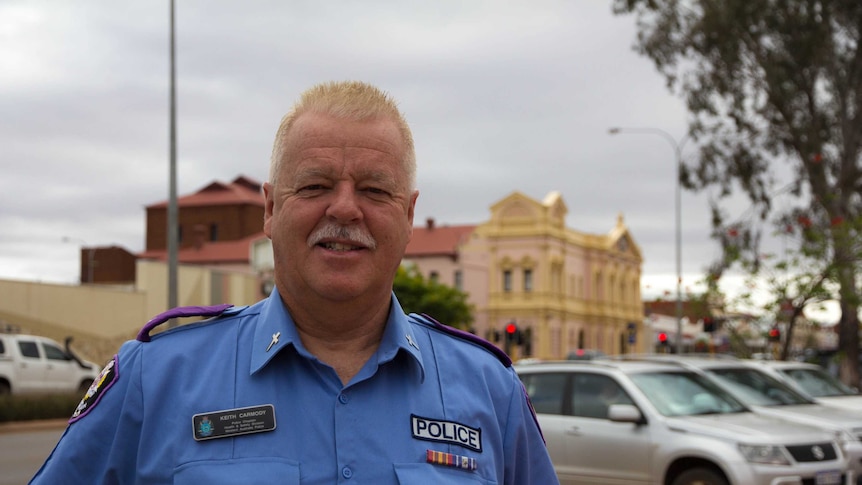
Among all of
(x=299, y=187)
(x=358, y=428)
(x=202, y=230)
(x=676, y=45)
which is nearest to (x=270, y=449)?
(x=358, y=428)

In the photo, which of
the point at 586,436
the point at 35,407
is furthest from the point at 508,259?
the point at 586,436

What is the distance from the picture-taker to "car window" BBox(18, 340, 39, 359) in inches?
1097

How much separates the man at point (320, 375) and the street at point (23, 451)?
10.9 metres

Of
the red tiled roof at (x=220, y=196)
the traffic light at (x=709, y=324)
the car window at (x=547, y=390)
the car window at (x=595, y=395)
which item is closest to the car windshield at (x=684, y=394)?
the car window at (x=595, y=395)

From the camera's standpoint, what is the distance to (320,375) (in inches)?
102

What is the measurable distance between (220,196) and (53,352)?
68.3 metres

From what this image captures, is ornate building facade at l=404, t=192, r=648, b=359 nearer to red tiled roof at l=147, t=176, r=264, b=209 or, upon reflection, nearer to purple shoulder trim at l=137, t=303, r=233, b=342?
red tiled roof at l=147, t=176, r=264, b=209

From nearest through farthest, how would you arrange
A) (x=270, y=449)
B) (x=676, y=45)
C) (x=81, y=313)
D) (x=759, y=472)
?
1. (x=270, y=449)
2. (x=759, y=472)
3. (x=676, y=45)
4. (x=81, y=313)

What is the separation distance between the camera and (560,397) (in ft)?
39.5

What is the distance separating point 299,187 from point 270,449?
604mm

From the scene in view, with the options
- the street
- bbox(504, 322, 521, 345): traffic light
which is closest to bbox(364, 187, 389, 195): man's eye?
the street

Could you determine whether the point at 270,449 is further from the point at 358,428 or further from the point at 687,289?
the point at 687,289

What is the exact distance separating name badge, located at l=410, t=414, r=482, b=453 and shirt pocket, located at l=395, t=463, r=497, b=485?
0.06m

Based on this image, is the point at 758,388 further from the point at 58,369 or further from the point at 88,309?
the point at 88,309
